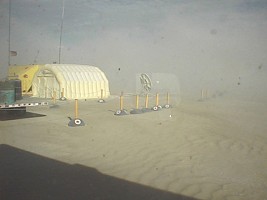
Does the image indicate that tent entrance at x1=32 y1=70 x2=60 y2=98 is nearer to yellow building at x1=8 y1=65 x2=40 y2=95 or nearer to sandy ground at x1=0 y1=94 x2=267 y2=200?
yellow building at x1=8 y1=65 x2=40 y2=95

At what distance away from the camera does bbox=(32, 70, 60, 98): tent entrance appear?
82.0ft

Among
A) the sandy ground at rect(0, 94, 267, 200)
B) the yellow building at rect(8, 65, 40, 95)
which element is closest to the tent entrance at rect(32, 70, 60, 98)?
the yellow building at rect(8, 65, 40, 95)

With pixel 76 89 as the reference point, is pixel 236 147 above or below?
below

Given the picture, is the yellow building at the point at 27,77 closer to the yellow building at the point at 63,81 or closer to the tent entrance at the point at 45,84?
the yellow building at the point at 63,81

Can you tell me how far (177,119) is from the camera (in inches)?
547

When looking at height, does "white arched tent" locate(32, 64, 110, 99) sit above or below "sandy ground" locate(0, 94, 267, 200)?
above

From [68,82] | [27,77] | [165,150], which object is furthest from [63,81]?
[165,150]

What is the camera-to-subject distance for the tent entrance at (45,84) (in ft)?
82.0

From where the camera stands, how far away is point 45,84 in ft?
84.2

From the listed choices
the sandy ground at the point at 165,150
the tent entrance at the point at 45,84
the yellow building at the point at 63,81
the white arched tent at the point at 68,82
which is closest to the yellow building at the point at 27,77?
the yellow building at the point at 63,81

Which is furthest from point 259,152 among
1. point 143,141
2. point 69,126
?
point 69,126

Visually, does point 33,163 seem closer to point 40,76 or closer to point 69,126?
point 69,126

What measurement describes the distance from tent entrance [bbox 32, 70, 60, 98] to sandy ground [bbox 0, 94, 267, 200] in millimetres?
12221

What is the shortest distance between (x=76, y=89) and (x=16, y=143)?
55.8ft
